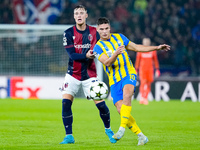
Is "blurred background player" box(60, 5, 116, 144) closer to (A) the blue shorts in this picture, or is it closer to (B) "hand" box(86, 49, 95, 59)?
(B) "hand" box(86, 49, 95, 59)

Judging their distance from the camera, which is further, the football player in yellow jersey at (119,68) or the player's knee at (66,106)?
the player's knee at (66,106)

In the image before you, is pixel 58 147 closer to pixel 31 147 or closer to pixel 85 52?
pixel 31 147

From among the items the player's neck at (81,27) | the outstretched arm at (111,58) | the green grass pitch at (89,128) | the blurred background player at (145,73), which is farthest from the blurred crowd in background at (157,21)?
the outstretched arm at (111,58)

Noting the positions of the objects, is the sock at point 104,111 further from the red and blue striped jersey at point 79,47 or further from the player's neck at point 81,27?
the player's neck at point 81,27

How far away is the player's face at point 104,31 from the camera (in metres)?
6.10

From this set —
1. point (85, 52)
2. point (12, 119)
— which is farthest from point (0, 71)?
point (85, 52)

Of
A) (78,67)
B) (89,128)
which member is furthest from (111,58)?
(89,128)

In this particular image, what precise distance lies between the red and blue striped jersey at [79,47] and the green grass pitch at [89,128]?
0.98 metres

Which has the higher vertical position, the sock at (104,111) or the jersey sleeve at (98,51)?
the jersey sleeve at (98,51)

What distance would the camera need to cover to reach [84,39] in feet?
21.5

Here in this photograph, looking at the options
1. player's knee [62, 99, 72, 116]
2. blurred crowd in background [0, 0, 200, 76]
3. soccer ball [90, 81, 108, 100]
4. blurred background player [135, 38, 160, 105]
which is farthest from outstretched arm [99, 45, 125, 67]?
blurred crowd in background [0, 0, 200, 76]

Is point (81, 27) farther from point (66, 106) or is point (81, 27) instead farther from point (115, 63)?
point (66, 106)

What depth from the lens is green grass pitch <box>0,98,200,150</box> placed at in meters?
6.06

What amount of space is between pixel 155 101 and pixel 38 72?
14.2 feet
